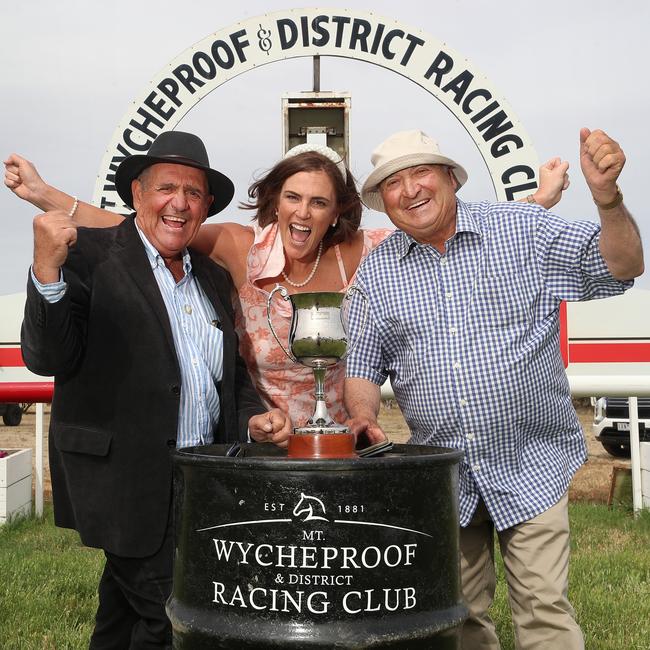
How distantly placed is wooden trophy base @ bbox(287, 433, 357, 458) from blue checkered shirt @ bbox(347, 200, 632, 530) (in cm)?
79

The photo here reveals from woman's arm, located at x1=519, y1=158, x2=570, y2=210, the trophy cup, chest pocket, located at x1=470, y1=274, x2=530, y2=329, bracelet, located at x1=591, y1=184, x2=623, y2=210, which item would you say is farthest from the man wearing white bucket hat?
woman's arm, located at x1=519, y1=158, x2=570, y2=210

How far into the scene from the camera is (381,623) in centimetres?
225

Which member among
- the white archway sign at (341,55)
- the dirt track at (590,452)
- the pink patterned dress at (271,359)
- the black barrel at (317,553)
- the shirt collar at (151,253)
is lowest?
the dirt track at (590,452)

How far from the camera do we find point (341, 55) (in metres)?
6.88

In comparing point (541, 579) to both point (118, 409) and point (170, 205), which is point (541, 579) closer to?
point (118, 409)

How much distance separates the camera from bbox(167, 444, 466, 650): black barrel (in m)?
2.22

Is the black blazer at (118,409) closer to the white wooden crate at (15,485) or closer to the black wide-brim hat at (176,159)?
the black wide-brim hat at (176,159)

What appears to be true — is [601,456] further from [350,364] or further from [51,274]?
[51,274]

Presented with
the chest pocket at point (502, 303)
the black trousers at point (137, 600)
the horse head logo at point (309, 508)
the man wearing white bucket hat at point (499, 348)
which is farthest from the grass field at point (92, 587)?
the horse head logo at point (309, 508)

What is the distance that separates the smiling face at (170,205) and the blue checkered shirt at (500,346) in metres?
0.78

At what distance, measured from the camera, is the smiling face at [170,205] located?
316 centimetres

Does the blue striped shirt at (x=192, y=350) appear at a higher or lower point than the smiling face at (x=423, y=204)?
lower

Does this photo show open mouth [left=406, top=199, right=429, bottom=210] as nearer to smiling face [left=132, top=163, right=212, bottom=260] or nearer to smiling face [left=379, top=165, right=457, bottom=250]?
smiling face [left=379, top=165, right=457, bottom=250]

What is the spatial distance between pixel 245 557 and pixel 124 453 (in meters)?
0.84
